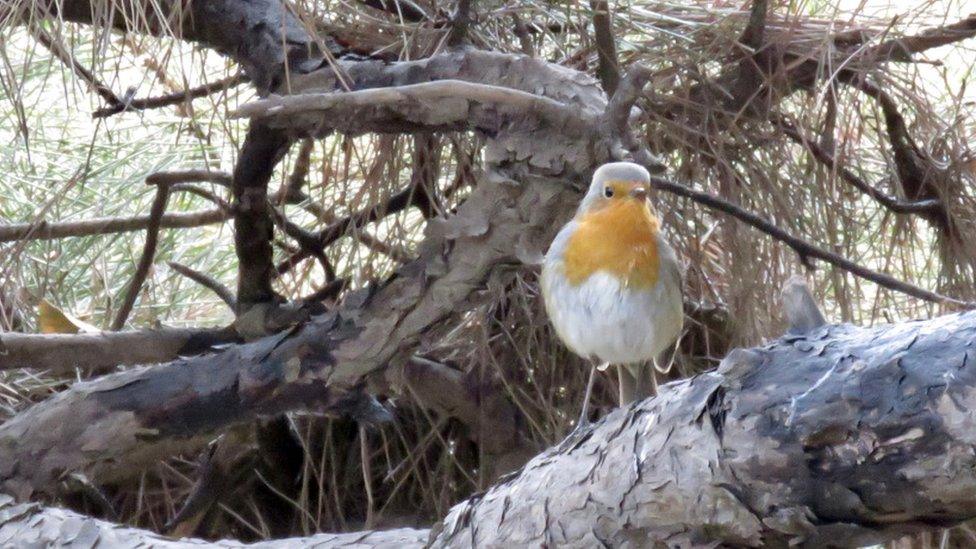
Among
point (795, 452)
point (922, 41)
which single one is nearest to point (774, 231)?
point (922, 41)

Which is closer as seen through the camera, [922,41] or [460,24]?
[460,24]

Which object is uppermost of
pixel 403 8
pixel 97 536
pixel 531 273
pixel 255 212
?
pixel 403 8

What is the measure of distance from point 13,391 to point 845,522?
1.14 meters

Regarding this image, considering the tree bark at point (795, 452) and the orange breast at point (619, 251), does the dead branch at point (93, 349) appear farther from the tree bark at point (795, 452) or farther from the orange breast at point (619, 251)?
the tree bark at point (795, 452)

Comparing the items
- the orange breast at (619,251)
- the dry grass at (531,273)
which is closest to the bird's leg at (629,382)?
the dry grass at (531,273)

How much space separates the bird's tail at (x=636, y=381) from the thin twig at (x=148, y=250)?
62cm

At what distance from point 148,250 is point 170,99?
0.21 meters

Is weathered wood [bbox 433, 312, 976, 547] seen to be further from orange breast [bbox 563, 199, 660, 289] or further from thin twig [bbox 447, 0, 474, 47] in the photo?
thin twig [bbox 447, 0, 474, 47]

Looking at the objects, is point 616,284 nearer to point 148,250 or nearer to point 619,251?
point 619,251

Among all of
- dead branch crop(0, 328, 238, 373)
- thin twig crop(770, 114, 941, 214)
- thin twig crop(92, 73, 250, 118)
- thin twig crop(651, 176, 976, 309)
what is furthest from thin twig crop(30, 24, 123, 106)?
thin twig crop(770, 114, 941, 214)

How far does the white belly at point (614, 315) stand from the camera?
1.26 metres

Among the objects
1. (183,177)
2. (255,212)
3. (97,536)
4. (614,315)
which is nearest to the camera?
(97,536)

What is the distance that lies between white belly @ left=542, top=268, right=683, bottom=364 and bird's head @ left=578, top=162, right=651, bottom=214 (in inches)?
3.6

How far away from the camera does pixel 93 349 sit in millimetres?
1356
